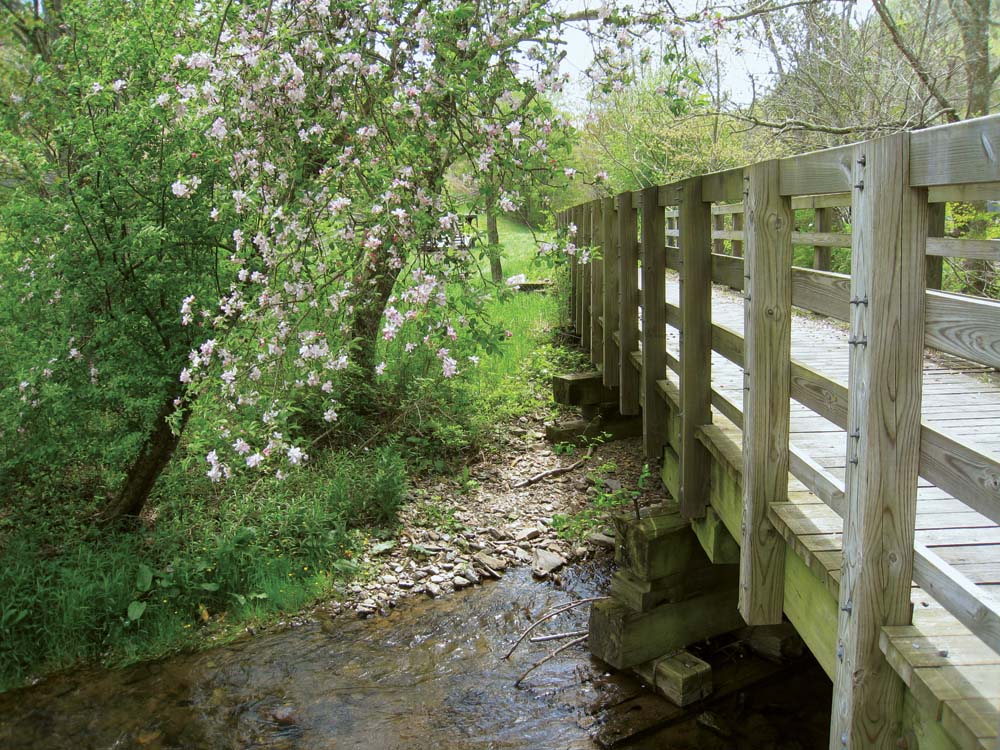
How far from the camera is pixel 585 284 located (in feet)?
34.8

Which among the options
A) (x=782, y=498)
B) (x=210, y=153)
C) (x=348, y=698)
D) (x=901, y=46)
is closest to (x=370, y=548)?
(x=348, y=698)

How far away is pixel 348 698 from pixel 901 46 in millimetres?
8964

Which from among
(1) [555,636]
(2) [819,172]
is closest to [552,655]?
(1) [555,636]

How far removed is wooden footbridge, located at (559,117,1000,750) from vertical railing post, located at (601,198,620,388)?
273 cm

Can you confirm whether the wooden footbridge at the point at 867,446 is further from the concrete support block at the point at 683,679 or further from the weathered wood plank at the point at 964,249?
the concrete support block at the point at 683,679

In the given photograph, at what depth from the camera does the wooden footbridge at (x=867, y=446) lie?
215cm

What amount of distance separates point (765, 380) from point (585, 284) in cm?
734

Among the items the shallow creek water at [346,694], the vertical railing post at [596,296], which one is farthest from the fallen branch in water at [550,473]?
the shallow creek water at [346,694]

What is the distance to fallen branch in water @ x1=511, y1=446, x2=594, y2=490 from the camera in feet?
27.2

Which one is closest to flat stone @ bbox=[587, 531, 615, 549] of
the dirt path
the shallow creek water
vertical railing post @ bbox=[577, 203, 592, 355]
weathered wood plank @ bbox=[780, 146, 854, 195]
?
the dirt path

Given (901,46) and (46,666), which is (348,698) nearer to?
(46,666)

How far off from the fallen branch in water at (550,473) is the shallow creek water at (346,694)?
2162 mm

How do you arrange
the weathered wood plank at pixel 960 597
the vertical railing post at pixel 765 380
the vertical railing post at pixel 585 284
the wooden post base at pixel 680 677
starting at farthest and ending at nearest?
the vertical railing post at pixel 585 284 → the wooden post base at pixel 680 677 → the vertical railing post at pixel 765 380 → the weathered wood plank at pixel 960 597

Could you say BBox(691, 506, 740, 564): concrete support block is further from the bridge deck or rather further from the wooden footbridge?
the bridge deck
